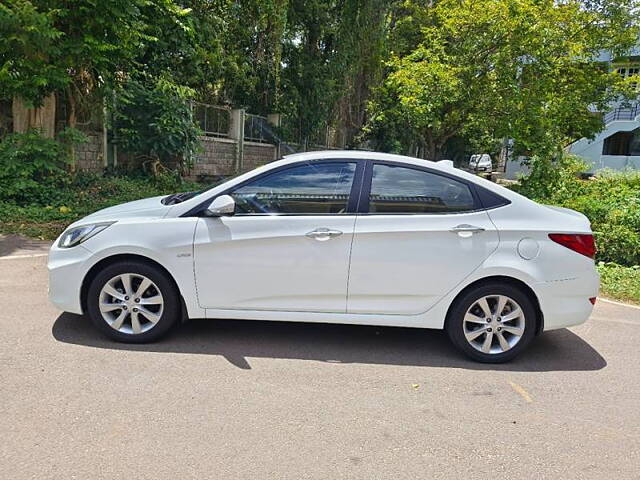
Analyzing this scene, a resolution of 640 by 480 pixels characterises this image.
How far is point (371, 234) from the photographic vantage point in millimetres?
3699

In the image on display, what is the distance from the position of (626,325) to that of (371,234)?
3.19 meters

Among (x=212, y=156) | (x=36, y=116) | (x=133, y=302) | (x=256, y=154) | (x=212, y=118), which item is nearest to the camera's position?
(x=133, y=302)

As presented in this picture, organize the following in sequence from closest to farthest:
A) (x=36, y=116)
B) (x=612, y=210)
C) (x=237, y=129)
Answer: (x=612, y=210) < (x=36, y=116) < (x=237, y=129)

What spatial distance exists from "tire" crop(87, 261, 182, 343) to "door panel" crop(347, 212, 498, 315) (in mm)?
1511

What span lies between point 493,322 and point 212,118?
44.0 feet

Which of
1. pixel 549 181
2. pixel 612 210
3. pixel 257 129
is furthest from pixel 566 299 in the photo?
pixel 257 129

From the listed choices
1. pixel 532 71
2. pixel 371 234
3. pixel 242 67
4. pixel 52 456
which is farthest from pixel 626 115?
pixel 52 456

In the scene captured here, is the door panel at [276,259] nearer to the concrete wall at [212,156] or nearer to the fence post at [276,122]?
the concrete wall at [212,156]

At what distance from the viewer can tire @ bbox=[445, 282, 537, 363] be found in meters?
3.73

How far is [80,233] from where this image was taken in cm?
385

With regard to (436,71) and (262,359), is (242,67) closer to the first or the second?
(436,71)

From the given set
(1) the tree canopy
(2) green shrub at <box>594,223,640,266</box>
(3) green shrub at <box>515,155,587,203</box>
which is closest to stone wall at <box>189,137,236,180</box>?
(1) the tree canopy

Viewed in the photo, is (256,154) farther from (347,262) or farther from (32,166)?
(347,262)

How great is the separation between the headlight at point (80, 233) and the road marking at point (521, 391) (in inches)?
133
